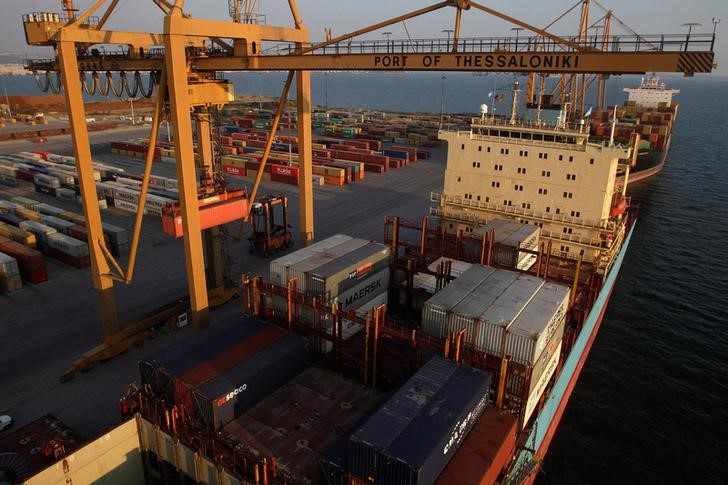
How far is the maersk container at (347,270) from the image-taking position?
20.4m

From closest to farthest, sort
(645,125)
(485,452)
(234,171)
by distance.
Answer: (485,452) → (234,171) → (645,125)

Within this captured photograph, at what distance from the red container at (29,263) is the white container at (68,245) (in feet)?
7.91

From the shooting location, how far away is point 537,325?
17.0 meters

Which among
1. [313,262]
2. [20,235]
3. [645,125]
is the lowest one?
[20,235]

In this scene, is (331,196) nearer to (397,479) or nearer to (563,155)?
(563,155)

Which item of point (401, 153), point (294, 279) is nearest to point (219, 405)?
point (294, 279)

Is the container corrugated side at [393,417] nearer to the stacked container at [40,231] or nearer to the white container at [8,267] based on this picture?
the white container at [8,267]

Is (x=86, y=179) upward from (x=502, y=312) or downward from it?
upward

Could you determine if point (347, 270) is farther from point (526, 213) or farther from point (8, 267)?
point (8, 267)

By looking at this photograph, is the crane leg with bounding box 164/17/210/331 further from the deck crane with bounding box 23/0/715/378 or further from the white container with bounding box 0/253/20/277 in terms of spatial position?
the white container with bounding box 0/253/20/277

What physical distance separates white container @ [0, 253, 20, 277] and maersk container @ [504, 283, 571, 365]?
31.5 metres

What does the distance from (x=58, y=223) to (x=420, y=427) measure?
38.8 m

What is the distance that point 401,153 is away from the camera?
259ft

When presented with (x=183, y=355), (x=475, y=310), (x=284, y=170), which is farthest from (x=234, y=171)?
(x=475, y=310)
